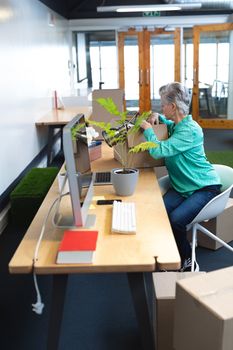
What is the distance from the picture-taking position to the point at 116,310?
2584 mm

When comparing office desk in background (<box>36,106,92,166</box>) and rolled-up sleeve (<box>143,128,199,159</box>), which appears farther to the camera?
office desk in background (<box>36,106,92,166</box>)

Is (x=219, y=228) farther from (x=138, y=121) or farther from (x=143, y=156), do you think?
(x=138, y=121)

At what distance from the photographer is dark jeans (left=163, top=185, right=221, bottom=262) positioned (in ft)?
8.54

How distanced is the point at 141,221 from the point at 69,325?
2.94ft

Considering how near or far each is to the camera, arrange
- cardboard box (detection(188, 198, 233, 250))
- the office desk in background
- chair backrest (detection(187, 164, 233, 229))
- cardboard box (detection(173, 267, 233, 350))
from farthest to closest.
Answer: the office desk in background < cardboard box (detection(188, 198, 233, 250)) < chair backrest (detection(187, 164, 233, 229)) < cardboard box (detection(173, 267, 233, 350))

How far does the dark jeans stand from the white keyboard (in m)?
0.52

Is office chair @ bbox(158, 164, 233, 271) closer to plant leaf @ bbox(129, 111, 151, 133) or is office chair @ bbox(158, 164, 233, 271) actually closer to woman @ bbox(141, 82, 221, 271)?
woman @ bbox(141, 82, 221, 271)

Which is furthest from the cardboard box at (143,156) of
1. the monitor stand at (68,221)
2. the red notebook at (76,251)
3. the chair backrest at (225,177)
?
the red notebook at (76,251)

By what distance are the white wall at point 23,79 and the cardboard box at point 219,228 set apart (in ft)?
6.38

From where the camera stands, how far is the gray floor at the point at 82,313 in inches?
91.4

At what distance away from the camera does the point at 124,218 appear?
2020mm

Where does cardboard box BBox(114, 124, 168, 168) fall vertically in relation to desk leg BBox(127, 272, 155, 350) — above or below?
above

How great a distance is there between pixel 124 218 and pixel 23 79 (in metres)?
3.35

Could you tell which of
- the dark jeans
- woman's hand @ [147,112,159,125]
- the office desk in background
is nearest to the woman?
the dark jeans
